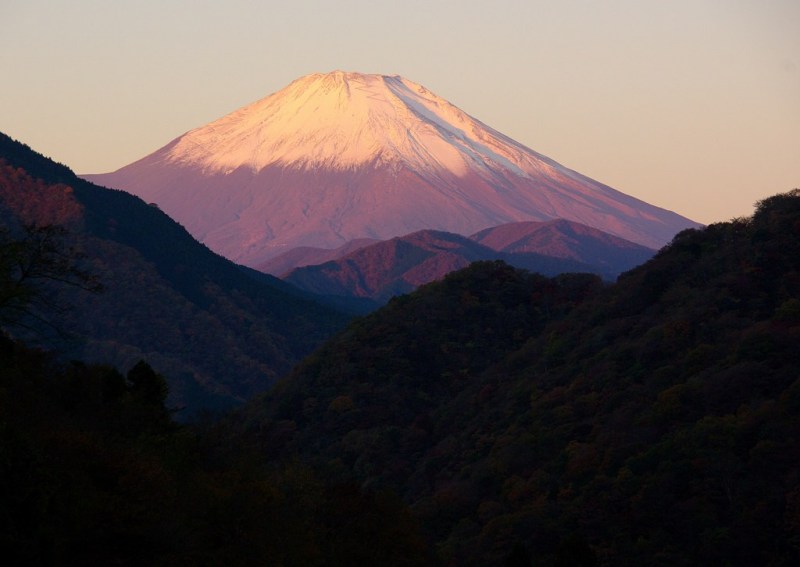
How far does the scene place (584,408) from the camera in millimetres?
61312

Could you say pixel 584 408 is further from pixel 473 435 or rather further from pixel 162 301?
pixel 162 301

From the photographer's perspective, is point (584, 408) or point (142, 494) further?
point (584, 408)

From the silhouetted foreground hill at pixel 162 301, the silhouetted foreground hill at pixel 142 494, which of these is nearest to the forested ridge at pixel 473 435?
the silhouetted foreground hill at pixel 142 494

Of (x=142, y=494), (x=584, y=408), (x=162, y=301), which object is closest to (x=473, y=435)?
(x=584, y=408)

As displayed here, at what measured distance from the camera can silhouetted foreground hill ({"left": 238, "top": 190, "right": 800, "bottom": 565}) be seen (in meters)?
46.7

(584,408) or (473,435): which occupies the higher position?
(584,408)

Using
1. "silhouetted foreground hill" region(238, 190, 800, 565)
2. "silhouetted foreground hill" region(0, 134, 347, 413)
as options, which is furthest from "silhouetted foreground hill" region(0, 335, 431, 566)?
"silhouetted foreground hill" region(0, 134, 347, 413)

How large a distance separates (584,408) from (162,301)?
266ft

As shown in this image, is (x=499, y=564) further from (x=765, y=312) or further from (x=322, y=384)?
(x=322, y=384)

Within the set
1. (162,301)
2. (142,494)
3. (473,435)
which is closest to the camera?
(142,494)

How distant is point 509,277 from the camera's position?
91.2 m

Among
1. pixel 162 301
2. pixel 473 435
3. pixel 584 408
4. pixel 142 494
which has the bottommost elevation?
pixel 473 435

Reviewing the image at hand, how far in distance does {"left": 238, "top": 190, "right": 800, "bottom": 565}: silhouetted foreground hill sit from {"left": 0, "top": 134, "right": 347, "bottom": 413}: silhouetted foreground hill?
30479 mm

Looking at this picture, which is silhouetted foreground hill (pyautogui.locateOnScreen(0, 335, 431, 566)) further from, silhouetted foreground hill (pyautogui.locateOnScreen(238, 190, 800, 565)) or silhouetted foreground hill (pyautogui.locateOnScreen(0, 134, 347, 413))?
silhouetted foreground hill (pyautogui.locateOnScreen(0, 134, 347, 413))
